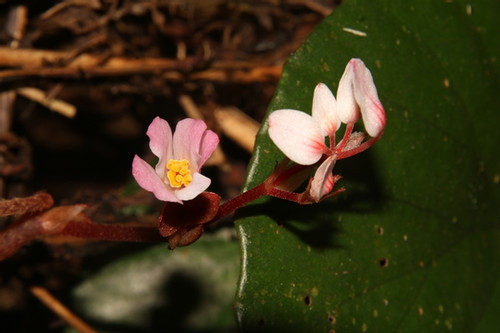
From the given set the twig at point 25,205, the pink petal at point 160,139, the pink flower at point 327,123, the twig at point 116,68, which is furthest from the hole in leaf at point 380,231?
the twig at point 116,68

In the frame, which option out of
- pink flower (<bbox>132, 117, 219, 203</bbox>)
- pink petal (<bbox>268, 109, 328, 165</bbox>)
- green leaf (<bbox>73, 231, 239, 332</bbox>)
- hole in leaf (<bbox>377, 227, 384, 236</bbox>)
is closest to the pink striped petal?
pink flower (<bbox>132, 117, 219, 203</bbox>)

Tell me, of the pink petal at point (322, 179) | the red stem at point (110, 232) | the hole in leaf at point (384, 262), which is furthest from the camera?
the hole in leaf at point (384, 262)

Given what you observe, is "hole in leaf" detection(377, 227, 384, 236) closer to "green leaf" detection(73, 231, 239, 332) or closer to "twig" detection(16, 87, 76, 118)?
"green leaf" detection(73, 231, 239, 332)

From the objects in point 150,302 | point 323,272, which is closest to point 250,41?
point 150,302

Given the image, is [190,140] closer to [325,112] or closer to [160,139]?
[160,139]

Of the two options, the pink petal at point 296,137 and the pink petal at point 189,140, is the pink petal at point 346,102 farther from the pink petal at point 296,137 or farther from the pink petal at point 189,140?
the pink petal at point 189,140

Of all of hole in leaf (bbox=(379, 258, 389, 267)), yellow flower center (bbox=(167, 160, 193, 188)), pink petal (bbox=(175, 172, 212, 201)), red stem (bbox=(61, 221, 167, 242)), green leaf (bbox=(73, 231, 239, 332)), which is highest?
pink petal (bbox=(175, 172, 212, 201))

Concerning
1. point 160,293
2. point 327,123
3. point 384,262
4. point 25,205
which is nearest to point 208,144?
point 327,123
